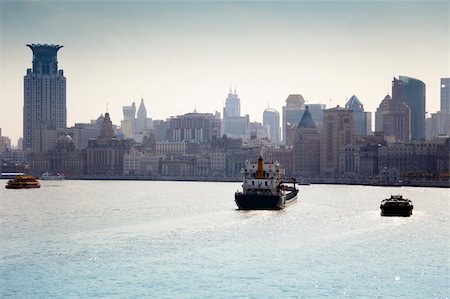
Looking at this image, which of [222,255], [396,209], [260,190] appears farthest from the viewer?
[260,190]

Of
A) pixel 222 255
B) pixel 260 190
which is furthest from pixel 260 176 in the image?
pixel 222 255

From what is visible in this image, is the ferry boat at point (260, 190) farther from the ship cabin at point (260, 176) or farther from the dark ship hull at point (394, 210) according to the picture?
the dark ship hull at point (394, 210)

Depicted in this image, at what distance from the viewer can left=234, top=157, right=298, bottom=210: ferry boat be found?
378ft

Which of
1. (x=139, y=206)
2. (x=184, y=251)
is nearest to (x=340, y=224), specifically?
(x=184, y=251)

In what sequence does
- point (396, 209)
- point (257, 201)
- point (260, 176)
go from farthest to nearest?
1. point (260, 176)
2. point (257, 201)
3. point (396, 209)

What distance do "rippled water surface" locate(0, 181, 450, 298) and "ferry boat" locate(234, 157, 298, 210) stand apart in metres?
3.36

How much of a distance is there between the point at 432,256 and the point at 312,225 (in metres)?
24.9

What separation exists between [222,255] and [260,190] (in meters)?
46.9

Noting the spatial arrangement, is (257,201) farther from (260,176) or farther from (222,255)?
(222,255)

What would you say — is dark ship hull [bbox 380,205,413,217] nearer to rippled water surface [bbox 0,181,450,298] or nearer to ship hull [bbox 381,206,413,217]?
ship hull [bbox 381,206,413,217]

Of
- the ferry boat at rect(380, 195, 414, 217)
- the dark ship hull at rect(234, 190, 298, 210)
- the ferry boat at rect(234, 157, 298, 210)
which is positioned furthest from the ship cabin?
the ferry boat at rect(380, 195, 414, 217)

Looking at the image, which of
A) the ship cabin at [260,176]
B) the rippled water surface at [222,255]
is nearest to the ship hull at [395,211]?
the rippled water surface at [222,255]

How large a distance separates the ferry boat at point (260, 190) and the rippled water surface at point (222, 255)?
132 inches

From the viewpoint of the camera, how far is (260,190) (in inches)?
4616
